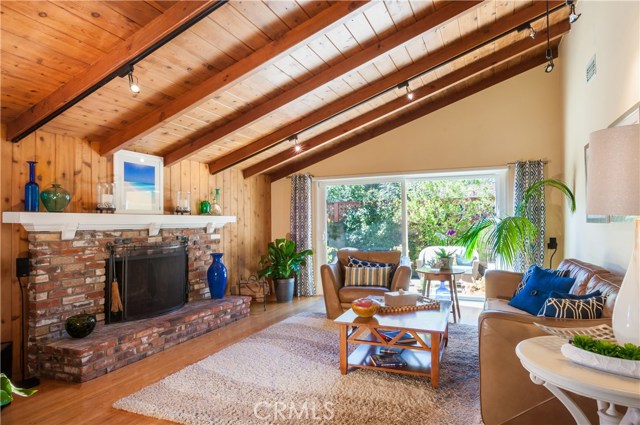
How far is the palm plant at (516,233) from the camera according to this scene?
4477mm

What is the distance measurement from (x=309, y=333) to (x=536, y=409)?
7.85 feet

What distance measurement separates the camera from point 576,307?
6.81 feet

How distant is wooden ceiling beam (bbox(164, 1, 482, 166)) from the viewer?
3.21 m

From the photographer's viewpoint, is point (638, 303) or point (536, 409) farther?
point (536, 409)

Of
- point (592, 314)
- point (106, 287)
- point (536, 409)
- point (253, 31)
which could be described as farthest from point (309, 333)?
point (253, 31)

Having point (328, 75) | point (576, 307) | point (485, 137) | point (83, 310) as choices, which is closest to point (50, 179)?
point (83, 310)

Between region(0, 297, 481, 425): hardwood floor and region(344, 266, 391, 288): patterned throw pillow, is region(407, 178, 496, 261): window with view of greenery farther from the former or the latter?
region(0, 297, 481, 425): hardwood floor

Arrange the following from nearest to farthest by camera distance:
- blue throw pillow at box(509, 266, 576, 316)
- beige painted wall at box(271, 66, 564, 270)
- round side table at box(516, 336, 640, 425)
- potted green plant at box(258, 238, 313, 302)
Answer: round side table at box(516, 336, 640, 425)
blue throw pillow at box(509, 266, 576, 316)
beige painted wall at box(271, 66, 564, 270)
potted green plant at box(258, 238, 313, 302)

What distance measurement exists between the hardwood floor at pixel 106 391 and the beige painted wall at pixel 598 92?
344cm

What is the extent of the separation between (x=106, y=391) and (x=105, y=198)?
1.79 metres

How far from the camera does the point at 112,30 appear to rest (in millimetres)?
2443

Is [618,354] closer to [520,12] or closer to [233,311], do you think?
[520,12]

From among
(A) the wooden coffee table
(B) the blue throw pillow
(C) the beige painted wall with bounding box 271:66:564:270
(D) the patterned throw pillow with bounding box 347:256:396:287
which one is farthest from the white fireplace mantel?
(B) the blue throw pillow

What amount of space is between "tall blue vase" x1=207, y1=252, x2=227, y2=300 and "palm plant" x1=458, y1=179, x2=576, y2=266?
3.15 m
